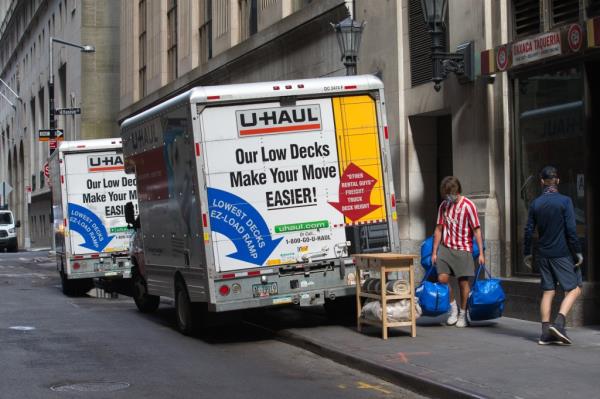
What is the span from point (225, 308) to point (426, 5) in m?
5.36

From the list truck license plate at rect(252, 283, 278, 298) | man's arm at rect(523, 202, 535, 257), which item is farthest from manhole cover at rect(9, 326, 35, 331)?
man's arm at rect(523, 202, 535, 257)

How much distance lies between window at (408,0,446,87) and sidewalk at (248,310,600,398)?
5.32 meters

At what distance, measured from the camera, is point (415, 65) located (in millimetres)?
17750

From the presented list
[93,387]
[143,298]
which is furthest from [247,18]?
[93,387]

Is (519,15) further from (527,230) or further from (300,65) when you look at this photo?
(300,65)

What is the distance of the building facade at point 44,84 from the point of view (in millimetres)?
55844

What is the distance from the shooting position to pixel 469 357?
34.0 ft

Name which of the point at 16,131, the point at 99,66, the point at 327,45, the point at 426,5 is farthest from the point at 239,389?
the point at 16,131

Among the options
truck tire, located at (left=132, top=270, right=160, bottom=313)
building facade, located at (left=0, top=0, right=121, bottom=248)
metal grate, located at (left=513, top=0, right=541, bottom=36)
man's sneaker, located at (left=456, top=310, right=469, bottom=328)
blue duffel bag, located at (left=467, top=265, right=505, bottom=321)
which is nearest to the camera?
blue duffel bag, located at (left=467, top=265, right=505, bottom=321)

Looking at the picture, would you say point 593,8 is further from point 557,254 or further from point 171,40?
point 171,40

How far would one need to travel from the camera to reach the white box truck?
836 inches

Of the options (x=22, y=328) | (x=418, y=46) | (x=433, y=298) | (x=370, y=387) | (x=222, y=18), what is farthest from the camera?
(x=222, y=18)

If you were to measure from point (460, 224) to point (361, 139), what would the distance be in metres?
1.70

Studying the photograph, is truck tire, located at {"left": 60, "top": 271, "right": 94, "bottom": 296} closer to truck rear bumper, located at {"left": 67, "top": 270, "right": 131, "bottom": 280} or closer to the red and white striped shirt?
truck rear bumper, located at {"left": 67, "top": 270, "right": 131, "bottom": 280}
